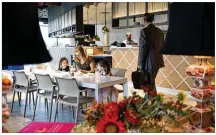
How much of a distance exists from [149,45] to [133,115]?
9.72 ft

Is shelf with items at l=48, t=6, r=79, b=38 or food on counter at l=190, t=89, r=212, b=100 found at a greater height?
shelf with items at l=48, t=6, r=79, b=38

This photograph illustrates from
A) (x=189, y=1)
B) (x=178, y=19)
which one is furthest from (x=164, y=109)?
(x=189, y=1)

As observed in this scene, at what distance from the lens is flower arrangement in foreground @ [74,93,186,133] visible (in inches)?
59.7

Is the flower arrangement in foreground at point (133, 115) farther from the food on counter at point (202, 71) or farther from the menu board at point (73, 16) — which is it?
the menu board at point (73, 16)

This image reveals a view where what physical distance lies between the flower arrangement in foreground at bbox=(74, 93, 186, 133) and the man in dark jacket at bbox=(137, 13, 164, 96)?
8.96ft

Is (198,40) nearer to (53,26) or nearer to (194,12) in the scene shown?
(194,12)

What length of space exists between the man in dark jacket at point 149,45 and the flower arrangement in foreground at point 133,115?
2.73 m

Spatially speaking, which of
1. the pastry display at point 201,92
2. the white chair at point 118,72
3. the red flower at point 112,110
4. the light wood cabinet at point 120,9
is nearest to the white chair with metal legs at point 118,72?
the white chair at point 118,72

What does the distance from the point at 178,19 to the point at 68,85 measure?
8.68 feet

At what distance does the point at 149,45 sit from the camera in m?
4.39

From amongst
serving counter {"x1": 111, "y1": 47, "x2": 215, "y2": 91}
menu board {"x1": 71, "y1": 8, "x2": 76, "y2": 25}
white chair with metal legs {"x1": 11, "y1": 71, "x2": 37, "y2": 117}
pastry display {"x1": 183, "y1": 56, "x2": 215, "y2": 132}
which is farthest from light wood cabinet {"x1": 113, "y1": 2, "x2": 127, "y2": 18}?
pastry display {"x1": 183, "y1": 56, "x2": 215, "y2": 132}

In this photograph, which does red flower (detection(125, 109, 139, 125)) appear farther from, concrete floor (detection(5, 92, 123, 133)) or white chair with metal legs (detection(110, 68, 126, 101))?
white chair with metal legs (detection(110, 68, 126, 101))

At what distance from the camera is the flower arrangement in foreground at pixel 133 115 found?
1.52 meters

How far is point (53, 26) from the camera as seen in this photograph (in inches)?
553
